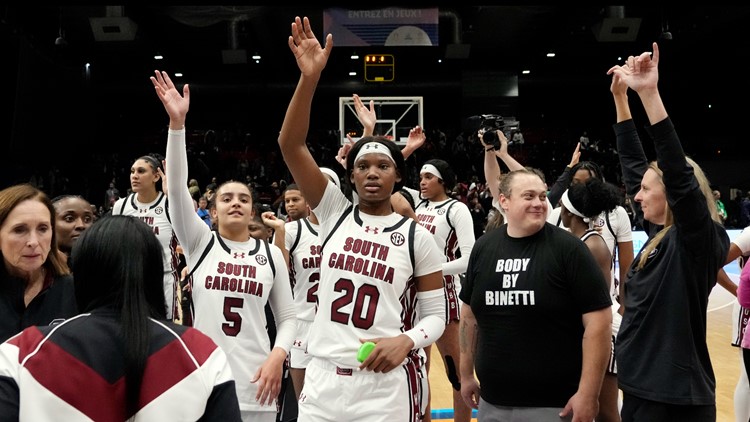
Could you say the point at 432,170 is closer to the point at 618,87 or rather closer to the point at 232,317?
the point at 618,87

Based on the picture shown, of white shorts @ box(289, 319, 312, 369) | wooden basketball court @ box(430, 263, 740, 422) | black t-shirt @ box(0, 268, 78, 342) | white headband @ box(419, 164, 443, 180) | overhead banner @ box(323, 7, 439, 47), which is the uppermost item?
overhead banner @ box(323, 7, 439, 47)

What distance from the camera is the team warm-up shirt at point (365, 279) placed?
10.5ft

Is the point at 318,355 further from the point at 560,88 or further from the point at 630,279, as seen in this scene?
the point at 560,88

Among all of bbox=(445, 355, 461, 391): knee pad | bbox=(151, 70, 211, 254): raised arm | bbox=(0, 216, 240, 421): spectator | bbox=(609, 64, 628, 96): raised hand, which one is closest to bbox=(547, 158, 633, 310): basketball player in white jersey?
bbox=(445, 355, 461, 391): knee pad

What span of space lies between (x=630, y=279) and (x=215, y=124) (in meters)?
26.2

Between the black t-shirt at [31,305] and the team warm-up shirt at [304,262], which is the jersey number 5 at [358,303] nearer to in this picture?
Answer: the black t-shirt at [31,305]

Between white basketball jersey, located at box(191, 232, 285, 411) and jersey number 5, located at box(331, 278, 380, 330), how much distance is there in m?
0.80

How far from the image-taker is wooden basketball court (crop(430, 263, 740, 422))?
6160mm

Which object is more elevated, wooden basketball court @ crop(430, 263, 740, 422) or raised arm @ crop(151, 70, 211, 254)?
raised arm @ crop(151, 70, 211, 254)

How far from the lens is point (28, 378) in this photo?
163cm

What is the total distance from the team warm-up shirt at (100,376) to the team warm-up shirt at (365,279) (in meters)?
1.46

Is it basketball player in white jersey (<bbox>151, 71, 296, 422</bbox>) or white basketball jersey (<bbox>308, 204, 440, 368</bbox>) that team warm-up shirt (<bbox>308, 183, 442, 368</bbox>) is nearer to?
white basketball jersey (<bbox>308, 204, 440, 368</bbox>)

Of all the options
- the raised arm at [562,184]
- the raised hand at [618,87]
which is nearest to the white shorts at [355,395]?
the raised hand at [618,87]

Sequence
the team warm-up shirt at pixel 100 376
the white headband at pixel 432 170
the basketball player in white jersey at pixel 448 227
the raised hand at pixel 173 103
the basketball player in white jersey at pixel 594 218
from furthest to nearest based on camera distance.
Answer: the white headband at pixel 432 170
the basketball player in white jersey at pixel 448 227
the basketball player in white jersey at pixel 594 218
the raised hand at pixel 173 103
the team warm-up shirt at pixel 100 376
